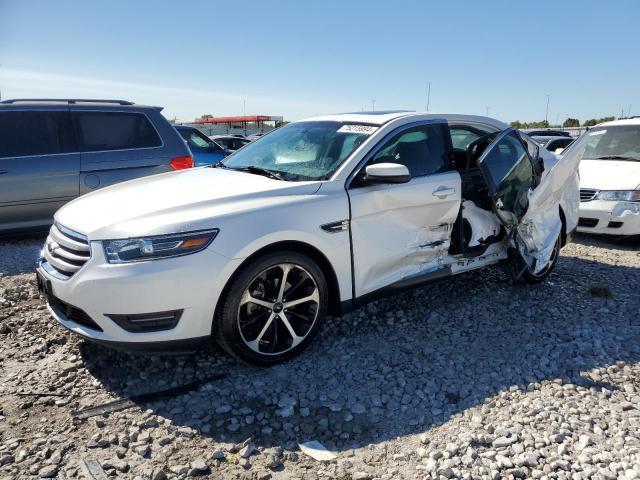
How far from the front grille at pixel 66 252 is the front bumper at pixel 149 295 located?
71mm

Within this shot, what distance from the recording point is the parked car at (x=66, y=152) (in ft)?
19.0

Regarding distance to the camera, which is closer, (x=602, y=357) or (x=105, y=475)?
(x=105, y=475)

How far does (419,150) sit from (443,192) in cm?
40

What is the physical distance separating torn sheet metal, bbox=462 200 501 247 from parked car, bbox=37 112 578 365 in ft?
0.05

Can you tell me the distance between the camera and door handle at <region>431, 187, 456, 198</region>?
3971mm

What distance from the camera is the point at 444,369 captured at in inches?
131

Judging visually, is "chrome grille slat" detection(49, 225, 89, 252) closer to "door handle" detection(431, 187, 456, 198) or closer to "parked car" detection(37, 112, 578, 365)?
"parked car" detection(37, 112, 578, 365)

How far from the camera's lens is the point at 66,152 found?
6.02m

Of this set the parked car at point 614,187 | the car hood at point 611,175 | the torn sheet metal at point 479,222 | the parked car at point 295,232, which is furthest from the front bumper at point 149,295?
the car hood at point 611,175

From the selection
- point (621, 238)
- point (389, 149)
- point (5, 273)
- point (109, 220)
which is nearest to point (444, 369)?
point (389, 149)

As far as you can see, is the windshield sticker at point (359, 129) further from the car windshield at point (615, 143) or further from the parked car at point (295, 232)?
the car windshield at point (615, 143)

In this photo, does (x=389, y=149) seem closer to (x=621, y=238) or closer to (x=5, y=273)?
(x=5, y=273)

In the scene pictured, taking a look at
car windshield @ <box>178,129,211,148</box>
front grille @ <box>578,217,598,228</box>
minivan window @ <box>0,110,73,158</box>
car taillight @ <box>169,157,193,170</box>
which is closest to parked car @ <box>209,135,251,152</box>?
car windshield @ <box>178,129,211,148</box>

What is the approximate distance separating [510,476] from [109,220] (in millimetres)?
2580
